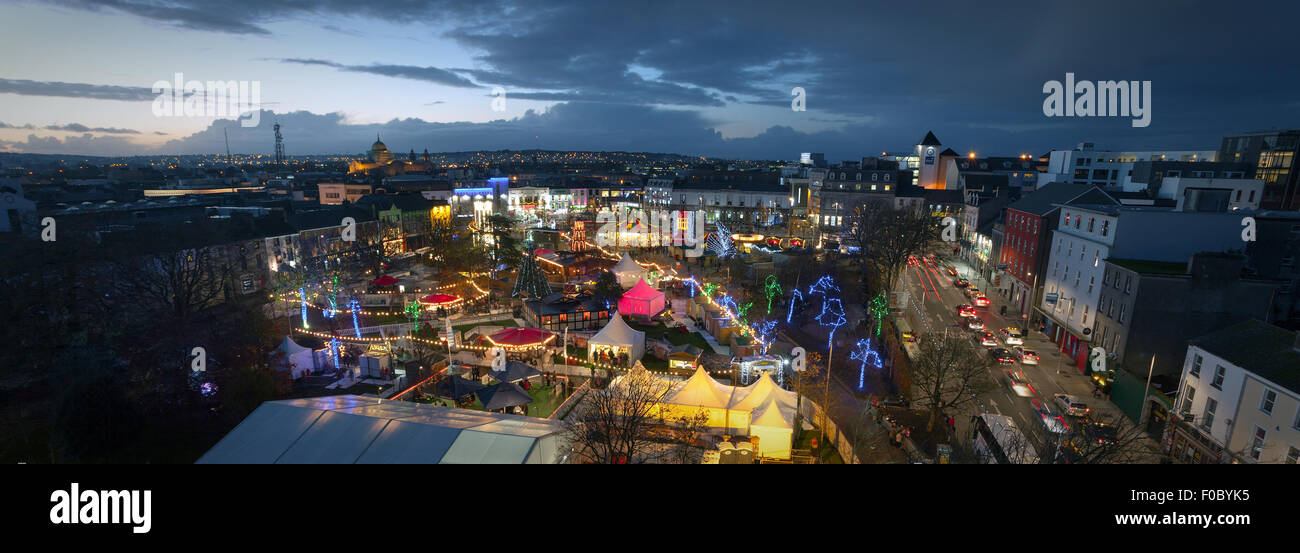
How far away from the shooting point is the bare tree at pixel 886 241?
123ft

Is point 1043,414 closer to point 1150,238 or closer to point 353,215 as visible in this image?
point 1150,238

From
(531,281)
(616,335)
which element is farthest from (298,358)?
(616,335)

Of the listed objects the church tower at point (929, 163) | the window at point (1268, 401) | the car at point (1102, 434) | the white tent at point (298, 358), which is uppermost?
the church tower at point (929, 163)

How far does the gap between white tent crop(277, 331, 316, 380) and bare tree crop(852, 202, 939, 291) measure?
32779 millimetres

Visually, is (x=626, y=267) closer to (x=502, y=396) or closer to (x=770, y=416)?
(x=502, y=396)

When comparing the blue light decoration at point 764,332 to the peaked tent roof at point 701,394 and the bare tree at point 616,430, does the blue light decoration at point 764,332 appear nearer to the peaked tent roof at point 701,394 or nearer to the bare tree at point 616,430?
the peaked tent roof at point 701,394

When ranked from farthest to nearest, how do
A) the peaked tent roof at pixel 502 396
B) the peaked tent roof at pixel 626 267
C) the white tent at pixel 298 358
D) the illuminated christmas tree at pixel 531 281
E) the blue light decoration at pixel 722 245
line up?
the blue light decoration at pixel 722 245 → the peaked tent roof at pixel 626 267 → the illuminated christmas tree at pixel 531 281 → the white tent at pixel 298 358 → the peaked tent roof at pixel 502 396

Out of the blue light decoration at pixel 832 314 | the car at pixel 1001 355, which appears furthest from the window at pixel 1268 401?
the blue light decoration at pixel 832 314

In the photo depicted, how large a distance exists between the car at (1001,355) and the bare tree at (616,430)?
18160 millimetres

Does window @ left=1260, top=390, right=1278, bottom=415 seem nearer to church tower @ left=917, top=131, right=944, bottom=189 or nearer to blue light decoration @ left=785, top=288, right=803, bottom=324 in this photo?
blue light decoration @ left=785, top=288, right=803, bottom=324

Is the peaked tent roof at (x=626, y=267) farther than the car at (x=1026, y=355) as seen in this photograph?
Yes

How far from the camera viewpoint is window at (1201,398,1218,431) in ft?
55.2

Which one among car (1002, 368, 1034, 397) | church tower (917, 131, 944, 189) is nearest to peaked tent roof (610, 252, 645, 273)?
car (1002, 368, 1034, 397)
